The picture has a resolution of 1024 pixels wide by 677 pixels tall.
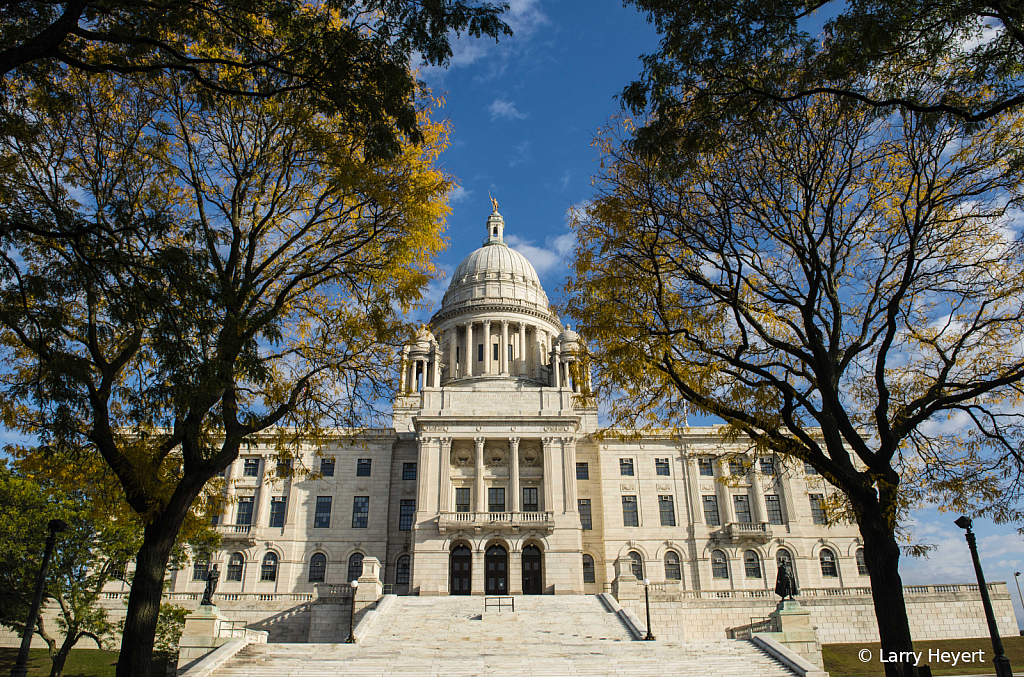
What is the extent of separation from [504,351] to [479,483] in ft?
63.7

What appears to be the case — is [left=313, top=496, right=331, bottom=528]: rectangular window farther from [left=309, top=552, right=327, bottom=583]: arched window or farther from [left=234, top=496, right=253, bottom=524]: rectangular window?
[left=234, top=496, right=253, bottom=524]: rectangular window

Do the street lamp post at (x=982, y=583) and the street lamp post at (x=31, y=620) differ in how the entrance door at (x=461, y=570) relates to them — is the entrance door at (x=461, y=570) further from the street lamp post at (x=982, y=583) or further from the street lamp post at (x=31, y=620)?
the street lamp post at (x=982, y=583)

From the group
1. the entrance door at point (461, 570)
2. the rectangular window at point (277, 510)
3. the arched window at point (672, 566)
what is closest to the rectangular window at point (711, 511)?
the arched window at point (672, 566)

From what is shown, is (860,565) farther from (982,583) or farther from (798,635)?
(982,583)

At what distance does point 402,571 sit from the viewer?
47.4m

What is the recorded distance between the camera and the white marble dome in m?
66.3

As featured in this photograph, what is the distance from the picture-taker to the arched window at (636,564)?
154ft

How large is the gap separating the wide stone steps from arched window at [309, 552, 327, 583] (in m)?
16.4

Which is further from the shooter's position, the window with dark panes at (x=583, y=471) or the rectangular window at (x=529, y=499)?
the window with dark panes at (x=583, y=471)

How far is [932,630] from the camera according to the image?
124 ft

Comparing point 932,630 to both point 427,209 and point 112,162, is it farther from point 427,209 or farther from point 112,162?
point 112,162

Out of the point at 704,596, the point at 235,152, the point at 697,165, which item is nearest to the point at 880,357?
the point at 697,165

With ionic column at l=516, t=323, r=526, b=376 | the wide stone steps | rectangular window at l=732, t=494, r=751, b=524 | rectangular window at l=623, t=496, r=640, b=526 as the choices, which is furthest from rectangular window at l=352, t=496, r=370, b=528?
rectangular window at l=732, t=494, r=751, b=524

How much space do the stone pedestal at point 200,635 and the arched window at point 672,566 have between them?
1253 inches
